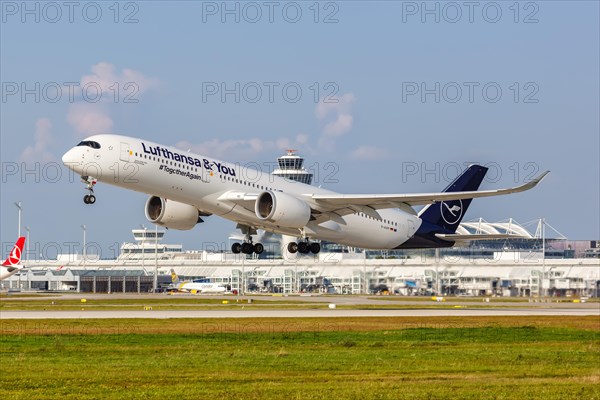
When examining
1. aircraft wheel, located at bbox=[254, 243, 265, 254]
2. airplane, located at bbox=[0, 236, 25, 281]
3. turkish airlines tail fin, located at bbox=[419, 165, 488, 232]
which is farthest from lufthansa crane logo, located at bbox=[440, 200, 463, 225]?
airplane, located at bbox=[0, 236, 25, 281]

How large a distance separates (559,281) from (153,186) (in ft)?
340

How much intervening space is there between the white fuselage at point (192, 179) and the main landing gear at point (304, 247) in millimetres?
848

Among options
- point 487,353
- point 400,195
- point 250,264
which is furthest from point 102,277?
point 487,353

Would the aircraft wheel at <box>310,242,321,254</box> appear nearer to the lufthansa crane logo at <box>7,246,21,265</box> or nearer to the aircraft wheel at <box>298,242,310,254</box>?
the aircraft wheel at <box>298,242,310,254</box>

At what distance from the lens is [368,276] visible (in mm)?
143500

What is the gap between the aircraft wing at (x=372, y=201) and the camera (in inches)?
2259

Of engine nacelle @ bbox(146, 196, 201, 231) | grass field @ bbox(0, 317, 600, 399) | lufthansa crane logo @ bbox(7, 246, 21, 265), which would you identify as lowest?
grass field @ bbox(0, 317, 600, 399)

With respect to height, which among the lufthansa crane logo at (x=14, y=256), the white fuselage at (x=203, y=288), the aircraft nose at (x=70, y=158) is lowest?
the white fuselage at (x=203, y=288)

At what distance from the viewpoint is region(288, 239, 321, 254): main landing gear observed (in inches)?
2459

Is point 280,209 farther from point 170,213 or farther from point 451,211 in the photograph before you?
point 451,211

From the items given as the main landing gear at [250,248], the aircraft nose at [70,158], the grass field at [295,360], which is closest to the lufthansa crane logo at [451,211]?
the main landing gear at [250,248]

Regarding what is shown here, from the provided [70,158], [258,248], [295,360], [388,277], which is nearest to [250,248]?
[258,248]

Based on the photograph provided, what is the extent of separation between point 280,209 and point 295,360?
942 inches

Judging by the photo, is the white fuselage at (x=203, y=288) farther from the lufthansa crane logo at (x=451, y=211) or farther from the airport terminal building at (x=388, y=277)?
the lufthansa crane logo at (x=451, y=211)
